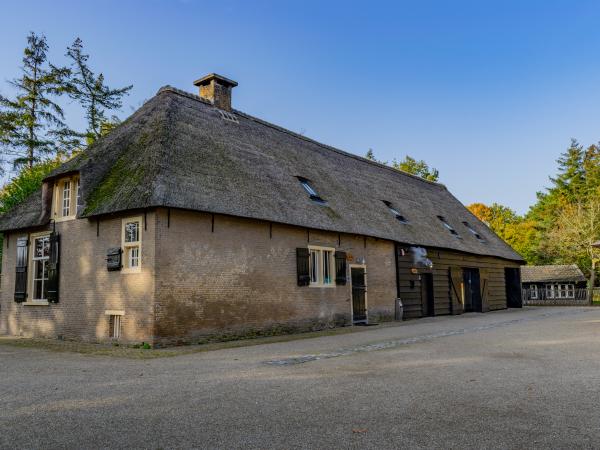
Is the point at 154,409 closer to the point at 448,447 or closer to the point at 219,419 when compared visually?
the point at 219,419

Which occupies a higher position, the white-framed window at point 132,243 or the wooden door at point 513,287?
the white-framed window at point 132,243

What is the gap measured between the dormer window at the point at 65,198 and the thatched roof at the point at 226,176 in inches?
16.2

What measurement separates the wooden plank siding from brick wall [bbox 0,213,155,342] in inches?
426

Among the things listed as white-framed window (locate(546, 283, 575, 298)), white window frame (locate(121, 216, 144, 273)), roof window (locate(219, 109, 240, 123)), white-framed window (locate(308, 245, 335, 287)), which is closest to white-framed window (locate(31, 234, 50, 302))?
white window frame (locate(121, 216, 144, 273))

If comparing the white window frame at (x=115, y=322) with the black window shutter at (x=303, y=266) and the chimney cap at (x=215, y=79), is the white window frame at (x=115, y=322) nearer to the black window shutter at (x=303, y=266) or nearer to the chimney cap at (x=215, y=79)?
the black window shutter at (x=303, y=266)

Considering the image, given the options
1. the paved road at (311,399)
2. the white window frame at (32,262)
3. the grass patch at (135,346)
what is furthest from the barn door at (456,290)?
the white window frame at (32,262)

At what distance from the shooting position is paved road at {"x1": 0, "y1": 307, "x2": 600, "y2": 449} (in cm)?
406

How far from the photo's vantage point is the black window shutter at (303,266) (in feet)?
47.9

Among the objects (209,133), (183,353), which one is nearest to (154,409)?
(183,353)

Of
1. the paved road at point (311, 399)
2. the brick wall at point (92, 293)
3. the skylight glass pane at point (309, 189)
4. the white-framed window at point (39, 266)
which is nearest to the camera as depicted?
the paved road at point (311, 399)

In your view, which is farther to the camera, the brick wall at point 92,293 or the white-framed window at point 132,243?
the white-framed window at point 132,243

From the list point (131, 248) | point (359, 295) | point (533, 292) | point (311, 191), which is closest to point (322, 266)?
point (359, 295)

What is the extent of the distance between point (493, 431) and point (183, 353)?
23.6 ft

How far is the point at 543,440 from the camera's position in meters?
3.87
